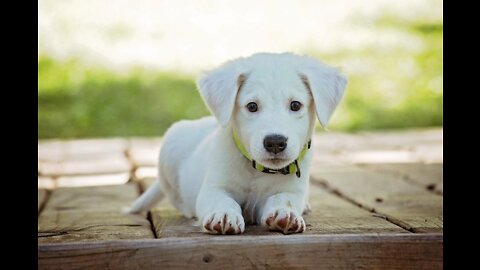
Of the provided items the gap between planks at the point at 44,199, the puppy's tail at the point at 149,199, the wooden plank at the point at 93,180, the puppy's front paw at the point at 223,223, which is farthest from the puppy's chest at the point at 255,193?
the wooden plank at the point at 93,180

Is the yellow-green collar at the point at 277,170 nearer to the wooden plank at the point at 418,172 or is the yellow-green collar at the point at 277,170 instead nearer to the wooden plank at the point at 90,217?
the wooden plank at the point at 90,217

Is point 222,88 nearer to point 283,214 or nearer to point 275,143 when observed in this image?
point 275,143

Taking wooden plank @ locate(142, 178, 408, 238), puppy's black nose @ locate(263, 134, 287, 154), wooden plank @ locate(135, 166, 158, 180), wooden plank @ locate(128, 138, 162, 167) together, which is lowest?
wooden plank @ locate(142, 178, 408, 238)

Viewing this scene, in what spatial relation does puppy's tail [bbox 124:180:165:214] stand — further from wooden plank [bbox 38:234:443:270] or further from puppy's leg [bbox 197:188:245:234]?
→ wooden plank [bbox 38:234:443:270]

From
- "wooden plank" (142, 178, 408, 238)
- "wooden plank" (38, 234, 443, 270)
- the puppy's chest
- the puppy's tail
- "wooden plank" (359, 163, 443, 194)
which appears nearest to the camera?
"wooden plank" (38, 234, 443, 270)

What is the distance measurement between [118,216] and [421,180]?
2387 mm

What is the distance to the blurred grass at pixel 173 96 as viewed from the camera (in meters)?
10.8

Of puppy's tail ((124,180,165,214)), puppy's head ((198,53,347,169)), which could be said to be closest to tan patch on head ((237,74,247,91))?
puppy's head ((198,53,347,169))

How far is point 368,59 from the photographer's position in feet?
44.6

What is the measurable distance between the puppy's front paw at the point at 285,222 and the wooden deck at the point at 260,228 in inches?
2.6

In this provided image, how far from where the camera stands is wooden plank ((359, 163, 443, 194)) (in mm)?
5871

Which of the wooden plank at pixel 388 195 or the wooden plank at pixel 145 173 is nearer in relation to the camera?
the wooden plank at pixel 388 195
